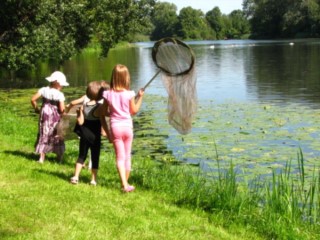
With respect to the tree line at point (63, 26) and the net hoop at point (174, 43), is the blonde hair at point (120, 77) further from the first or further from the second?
the tree line at point (63, 26)

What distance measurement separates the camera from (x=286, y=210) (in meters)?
6.84

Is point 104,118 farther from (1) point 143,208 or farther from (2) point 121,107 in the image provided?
(1) point 143,208

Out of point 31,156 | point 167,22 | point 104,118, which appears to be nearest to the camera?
point 104,118

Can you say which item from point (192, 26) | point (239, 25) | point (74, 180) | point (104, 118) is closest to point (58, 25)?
point (104, 118)

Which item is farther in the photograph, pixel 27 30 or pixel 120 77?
pixel 27 30

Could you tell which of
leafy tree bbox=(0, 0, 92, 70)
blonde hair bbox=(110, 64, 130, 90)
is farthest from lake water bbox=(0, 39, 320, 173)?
leafy tree bbox=(0, 0, 92, 70)

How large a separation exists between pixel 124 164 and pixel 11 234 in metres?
2.40

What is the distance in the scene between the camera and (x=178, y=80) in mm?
8039

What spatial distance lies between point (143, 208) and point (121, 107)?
141 centimetres

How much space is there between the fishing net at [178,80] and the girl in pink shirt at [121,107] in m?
0.98

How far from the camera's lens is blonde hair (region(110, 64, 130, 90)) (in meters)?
7.05

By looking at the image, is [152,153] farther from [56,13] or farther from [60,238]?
[56,13]

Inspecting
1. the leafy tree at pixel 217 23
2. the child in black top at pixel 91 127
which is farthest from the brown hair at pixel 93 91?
the leafy tree at pixel 217 23

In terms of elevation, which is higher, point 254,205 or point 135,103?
point 135,103
